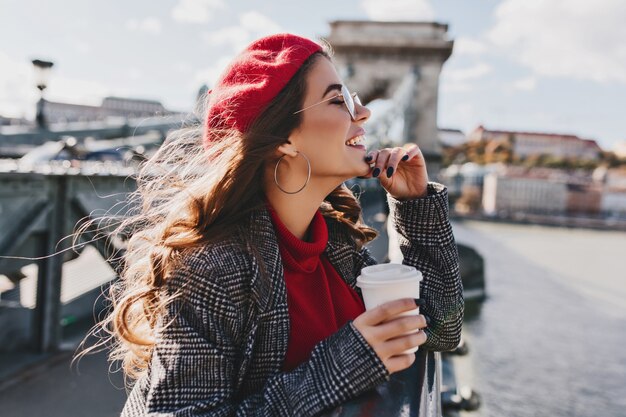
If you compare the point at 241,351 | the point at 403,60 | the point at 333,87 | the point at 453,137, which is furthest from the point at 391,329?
the point at 453,137

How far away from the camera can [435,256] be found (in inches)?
47.3

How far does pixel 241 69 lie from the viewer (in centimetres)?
113

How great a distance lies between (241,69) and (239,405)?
607mm

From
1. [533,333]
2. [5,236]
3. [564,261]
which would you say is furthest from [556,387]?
[564,261]

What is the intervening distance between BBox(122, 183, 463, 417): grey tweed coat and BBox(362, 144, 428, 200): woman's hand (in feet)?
Result: 0.82

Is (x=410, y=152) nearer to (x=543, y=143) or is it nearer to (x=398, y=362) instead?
(x=398, y=362)

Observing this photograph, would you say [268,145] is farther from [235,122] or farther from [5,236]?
[5,236]

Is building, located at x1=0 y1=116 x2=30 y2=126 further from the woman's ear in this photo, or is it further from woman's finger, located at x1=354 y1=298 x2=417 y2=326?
woman's finger, located at x1=354 y1=298 x2=417 y2=326

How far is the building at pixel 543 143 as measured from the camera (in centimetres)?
9362

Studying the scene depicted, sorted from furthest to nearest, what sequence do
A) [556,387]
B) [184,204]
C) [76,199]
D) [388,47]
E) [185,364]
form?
[388,47]
[556,387]
[76,199]
[184,204]
[185,364]

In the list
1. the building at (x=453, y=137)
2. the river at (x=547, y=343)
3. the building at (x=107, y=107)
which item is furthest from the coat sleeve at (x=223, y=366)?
the building at (x=453, y=137)

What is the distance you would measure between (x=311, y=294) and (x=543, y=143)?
100703 millimetres

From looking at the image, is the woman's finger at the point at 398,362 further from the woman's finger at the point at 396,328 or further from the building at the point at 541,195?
the building at the point at 541,195

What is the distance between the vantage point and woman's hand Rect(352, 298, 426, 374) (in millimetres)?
807
